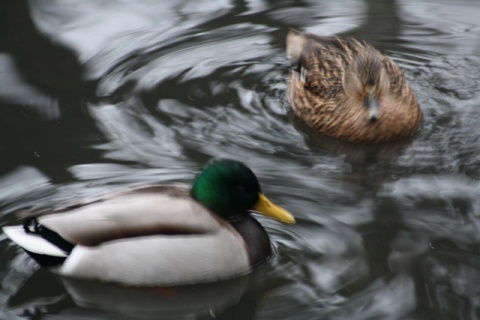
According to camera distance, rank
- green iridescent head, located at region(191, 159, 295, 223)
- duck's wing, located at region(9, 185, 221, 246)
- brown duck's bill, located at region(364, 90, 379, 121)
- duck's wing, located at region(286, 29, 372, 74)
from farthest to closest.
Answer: duck's wing, located at region(286, 29, 372, 74) < brown duck's bill, located at region(364, 90, 379, 121) < green iridescent head, located at region(191, 159, 295, 223) < duck's wing, located at region(9, 185, 221, 246)

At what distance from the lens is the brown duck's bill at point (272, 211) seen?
5980 millimetres

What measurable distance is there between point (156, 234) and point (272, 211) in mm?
723

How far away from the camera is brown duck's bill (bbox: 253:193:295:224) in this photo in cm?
598

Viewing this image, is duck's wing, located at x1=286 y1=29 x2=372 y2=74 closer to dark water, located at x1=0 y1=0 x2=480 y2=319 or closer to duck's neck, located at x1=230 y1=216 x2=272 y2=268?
dark water, located at x1=0 y1=0 x2=480 y2=319

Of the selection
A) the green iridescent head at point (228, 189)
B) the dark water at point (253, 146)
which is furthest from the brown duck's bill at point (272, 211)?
the dark water at point (253, 146)

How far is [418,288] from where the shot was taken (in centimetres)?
573

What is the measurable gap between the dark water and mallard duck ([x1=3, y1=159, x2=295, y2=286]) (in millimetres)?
119

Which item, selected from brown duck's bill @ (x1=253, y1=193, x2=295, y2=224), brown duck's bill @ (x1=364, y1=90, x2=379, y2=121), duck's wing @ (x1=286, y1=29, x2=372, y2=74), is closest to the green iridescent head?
brown duck's bill @ (x1=253, y1=193, x2=295, y2=224)

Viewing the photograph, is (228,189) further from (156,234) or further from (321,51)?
(321,51)

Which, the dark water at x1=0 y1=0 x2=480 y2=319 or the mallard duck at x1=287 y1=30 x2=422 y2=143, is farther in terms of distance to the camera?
the mallard duck at x1=287 y1=30 x2=422 y2=143

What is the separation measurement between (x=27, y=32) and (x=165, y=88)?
1.78m

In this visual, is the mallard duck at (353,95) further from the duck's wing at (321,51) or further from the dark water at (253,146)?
the dark water at (253,146)

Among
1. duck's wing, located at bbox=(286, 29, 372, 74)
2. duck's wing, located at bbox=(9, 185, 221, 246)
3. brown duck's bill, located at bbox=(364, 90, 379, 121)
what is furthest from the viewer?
duck's wing, located at bbox=(286, 29, 372, 74)

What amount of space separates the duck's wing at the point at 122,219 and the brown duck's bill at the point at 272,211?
39 cm
